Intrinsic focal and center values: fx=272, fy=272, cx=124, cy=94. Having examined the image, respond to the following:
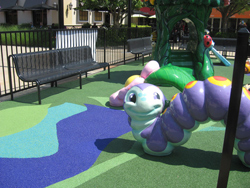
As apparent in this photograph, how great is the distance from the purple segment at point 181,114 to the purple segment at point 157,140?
1.08 feet

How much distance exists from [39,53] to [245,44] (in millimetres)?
5760

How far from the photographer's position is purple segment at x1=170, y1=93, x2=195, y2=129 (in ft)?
11.2

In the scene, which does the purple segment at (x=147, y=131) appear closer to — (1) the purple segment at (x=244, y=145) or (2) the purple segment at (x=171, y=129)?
(2) the purple segment at (x=171, y=129)

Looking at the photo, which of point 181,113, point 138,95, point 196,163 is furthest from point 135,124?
point 196,163

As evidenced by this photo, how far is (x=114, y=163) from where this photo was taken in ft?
12.1

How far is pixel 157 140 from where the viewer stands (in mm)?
3734

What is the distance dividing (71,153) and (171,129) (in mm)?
1500

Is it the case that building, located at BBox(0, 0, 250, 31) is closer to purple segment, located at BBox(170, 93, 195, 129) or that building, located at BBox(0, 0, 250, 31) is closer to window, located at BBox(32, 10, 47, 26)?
window, located at BBox(32, 10, 47, 26)

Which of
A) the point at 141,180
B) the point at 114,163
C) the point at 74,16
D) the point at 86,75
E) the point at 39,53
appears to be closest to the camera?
the point at 141,180

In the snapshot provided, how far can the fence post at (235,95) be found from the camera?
1.79m

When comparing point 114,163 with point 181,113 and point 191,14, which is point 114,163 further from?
point 191,14

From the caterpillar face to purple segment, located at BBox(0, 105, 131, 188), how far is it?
866 millimetres

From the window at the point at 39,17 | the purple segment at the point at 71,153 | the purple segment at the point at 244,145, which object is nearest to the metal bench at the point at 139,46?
the purple segment at the point at 71,153

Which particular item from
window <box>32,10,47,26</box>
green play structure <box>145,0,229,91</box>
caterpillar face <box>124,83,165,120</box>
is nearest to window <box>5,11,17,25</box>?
window <box>32,10,47,26</box>
